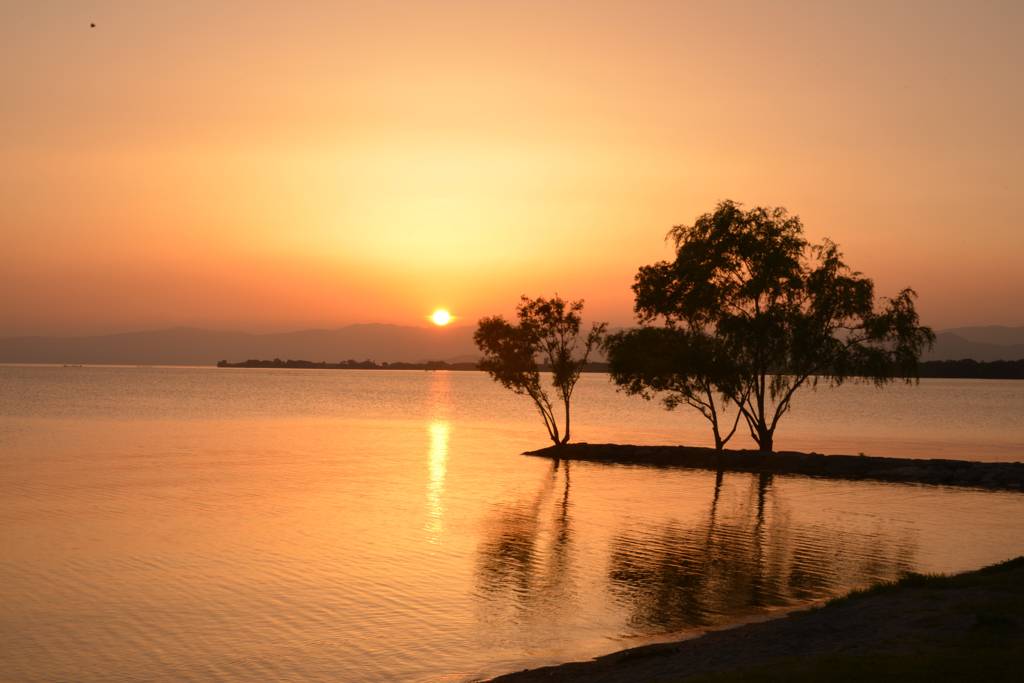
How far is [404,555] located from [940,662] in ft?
55.0

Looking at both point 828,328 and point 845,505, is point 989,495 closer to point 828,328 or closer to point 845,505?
point 845,505

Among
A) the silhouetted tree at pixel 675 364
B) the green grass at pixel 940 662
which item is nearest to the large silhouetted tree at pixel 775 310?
the silhouetted tree at pixel 675 364

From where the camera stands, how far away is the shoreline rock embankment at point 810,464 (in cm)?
4447

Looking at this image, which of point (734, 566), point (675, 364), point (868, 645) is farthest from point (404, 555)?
point (675, 364)

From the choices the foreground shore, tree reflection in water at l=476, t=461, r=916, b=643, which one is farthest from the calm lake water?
the foreground shore

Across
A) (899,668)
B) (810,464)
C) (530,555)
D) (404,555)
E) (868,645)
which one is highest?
(899,668)

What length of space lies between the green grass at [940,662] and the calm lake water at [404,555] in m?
4.80

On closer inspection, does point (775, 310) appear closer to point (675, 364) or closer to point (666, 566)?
point (675, 364)

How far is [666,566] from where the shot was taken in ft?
78.5

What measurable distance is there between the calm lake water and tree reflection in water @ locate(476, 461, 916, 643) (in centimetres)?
10

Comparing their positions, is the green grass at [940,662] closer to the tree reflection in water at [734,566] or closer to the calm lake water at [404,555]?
the calm lake water at [404,555]

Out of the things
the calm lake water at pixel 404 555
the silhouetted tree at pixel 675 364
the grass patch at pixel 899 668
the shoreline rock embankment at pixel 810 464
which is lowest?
the calm lake water at pixel 404 555

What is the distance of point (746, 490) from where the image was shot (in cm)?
4288

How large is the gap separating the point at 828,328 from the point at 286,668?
43.7m
